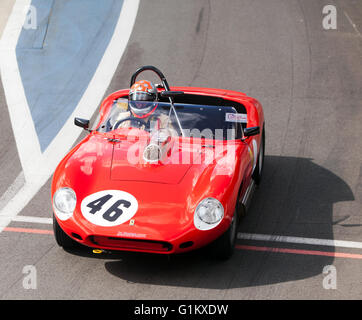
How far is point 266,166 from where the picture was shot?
9.15m

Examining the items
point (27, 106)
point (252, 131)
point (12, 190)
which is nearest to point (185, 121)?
point (252, 131)

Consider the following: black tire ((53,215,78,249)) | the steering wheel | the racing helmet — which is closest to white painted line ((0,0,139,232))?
black tire ((53,215,78,249))

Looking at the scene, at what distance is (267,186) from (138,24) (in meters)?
7.21

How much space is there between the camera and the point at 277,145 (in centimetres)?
976

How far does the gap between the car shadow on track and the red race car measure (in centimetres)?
27

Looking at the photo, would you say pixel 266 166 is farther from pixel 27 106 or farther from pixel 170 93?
pixel 27 106

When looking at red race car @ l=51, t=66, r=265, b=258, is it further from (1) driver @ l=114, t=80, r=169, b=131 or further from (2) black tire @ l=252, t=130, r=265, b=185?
(2) black tire @ l=252, t=130, r=265, b=185

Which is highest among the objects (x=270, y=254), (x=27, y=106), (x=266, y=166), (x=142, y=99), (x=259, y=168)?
(x=142, y=99)

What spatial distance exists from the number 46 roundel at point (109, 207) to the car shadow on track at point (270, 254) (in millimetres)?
367

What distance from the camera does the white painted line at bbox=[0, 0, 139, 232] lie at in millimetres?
8406

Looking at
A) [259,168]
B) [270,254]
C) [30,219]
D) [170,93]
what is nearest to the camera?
[270,254]

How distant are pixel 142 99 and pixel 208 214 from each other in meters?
2.26

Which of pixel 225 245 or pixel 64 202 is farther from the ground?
pixel 64 202

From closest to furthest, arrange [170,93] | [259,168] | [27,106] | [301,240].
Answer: [301,240] → [170,93] → [259,168] → [27,106]
